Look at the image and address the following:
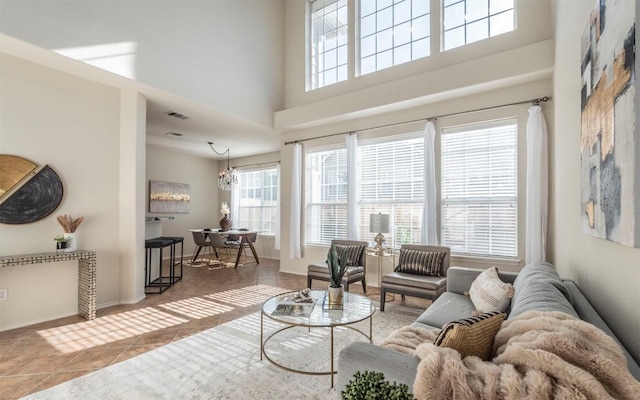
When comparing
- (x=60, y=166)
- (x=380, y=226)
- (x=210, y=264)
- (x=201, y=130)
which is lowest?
(x=210, y=264)

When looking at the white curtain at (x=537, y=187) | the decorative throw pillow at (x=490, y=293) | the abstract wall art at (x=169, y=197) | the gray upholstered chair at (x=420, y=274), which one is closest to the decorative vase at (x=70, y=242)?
the gray upholstered chair at (x=420, y=274)

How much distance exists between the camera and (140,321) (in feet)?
11.4

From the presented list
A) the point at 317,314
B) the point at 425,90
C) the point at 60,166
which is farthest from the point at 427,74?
the point at 60,166

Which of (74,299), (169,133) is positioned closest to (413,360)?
(74,299)

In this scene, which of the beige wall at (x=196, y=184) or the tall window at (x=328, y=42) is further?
the beige wall at (x=196, y=184)

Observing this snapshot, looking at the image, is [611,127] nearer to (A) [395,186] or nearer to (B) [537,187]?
(B) [537,187]

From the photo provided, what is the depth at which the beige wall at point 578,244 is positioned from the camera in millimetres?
1225

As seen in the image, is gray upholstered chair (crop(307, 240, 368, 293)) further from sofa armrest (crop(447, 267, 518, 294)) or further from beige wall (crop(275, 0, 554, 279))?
sofa armrest (crop(447, 267, 518, 294))

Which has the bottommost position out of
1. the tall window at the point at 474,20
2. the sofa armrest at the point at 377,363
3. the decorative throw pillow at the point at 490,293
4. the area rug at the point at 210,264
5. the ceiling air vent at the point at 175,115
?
the area rug at the point at 210,264

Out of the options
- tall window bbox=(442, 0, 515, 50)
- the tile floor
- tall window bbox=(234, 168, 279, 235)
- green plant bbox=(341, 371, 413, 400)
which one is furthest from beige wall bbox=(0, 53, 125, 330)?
tall window bbox=(442, 0, 515, 50)

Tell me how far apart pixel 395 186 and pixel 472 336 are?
3933 millimetres

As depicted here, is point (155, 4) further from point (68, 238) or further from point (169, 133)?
point (68, 238)

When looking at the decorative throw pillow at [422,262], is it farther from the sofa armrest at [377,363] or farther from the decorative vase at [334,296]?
the sofa armrest at [377,363]

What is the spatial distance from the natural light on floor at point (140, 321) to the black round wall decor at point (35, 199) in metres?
1.24
